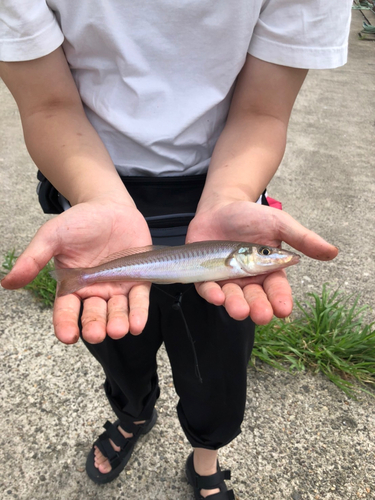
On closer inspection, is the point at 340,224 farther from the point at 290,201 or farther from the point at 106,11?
the point at 106,11

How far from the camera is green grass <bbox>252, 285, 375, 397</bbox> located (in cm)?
288

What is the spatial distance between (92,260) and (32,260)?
39 centimetres

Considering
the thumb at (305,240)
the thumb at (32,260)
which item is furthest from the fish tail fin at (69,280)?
the thumb at (305,240)

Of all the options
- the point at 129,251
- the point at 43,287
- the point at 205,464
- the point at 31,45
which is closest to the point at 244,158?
the point at 129,251

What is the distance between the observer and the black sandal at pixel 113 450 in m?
2.35

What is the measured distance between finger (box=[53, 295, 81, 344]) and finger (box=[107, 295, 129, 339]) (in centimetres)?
12

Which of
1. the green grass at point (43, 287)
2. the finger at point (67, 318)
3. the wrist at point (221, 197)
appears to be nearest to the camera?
the finger at point (67, 318)

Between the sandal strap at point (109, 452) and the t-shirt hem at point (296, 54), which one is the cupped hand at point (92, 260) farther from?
Answer: the sandal strap at point (109, 452)

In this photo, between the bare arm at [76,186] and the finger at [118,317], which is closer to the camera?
the finger at [118,317]

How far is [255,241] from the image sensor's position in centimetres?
191

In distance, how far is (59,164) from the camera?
187 cm

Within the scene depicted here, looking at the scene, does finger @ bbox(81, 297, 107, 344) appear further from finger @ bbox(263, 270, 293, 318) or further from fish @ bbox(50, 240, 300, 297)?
finger @ bbox(263, 270, 293, 318)

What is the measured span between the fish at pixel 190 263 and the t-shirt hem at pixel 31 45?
881 millimetres

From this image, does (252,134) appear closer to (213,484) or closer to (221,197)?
(221,197)
